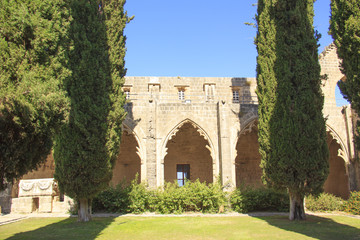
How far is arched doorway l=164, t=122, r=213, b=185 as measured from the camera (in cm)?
A: 1834

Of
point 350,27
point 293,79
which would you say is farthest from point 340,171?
point 350,27

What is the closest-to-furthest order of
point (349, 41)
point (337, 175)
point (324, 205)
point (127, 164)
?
point (349, 41)
point (324, 205)
point (337, 175)
point (127, 164)

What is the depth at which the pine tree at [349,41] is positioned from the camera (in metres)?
6.22

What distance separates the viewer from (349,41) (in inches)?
251

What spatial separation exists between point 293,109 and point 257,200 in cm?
449

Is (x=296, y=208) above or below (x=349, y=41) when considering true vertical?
below

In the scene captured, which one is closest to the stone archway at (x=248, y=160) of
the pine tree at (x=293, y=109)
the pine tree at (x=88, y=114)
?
the pine tree at (x=293, y=109)

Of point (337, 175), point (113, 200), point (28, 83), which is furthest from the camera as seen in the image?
point (337, 175)

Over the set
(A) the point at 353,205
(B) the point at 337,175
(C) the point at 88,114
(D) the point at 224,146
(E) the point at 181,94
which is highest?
(E) the point at 181,94

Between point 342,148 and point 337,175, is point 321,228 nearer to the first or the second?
point 342,148

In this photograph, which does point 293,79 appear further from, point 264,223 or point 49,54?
point 49,54

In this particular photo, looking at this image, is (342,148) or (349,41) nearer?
(349,41)

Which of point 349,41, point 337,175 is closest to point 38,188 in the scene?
point 349,41

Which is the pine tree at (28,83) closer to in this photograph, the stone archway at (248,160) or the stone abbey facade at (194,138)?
the stone abbey facade at (194,138)
